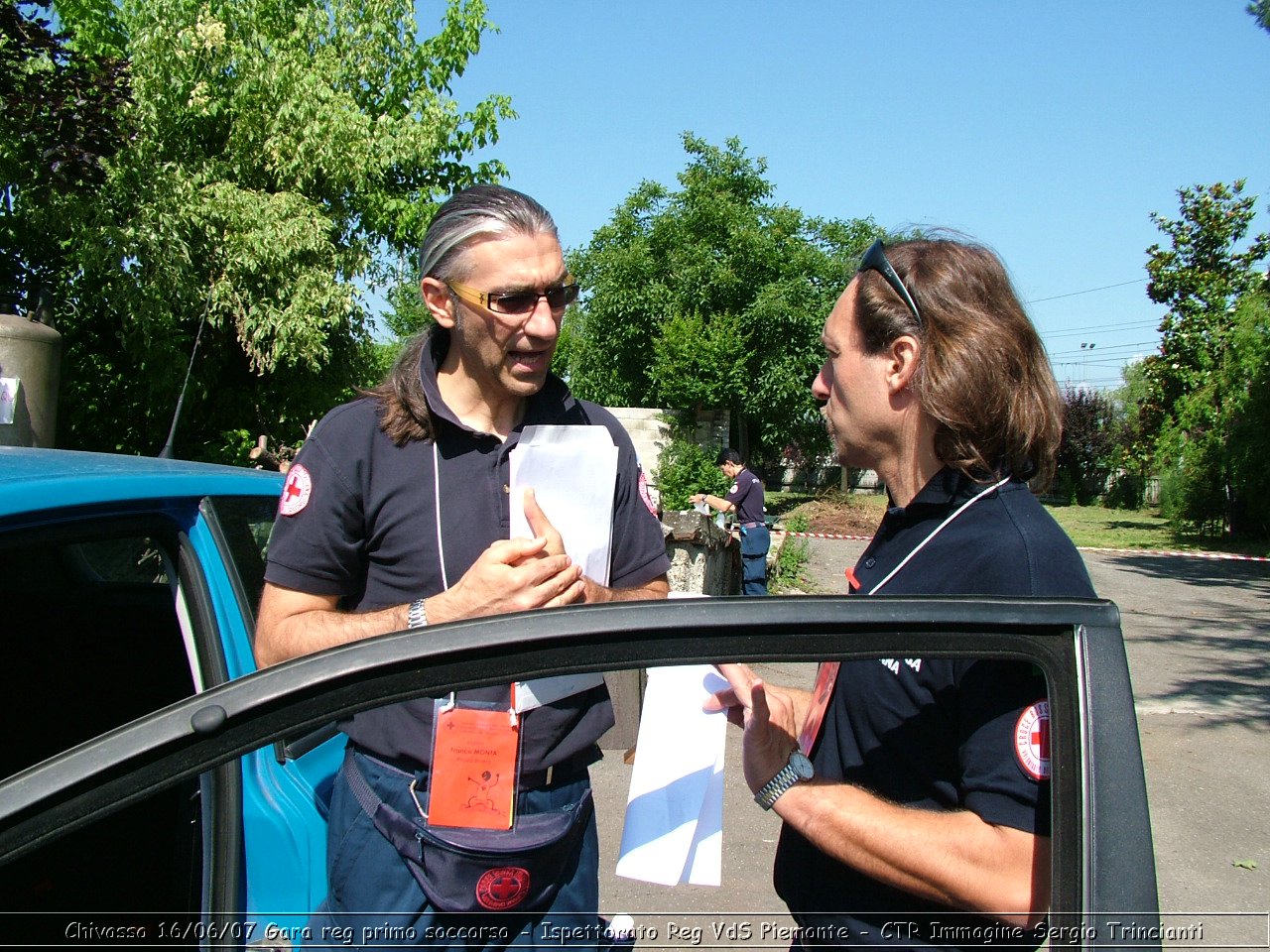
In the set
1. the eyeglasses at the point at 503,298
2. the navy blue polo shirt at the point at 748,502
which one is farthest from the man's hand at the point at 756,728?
the navy blue polo shirt at the point at 748,502

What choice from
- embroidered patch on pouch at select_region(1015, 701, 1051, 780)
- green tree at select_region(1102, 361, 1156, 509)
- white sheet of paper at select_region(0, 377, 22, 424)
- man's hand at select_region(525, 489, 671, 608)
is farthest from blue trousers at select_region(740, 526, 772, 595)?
green tree at select_region(1102, 361, 1156, 509)

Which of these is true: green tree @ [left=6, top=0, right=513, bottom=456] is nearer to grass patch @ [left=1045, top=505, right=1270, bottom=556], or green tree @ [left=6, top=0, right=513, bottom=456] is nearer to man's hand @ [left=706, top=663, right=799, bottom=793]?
man's hand @ [left=706, top=663, right=799, bottom=793]

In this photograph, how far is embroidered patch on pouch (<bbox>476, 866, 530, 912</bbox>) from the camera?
5.03 ft

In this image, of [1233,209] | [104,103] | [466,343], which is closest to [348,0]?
[104,103]

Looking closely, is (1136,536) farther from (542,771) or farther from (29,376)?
(542,771)

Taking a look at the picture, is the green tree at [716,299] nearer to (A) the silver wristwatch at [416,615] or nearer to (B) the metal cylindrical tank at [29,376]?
(B) the metal cylindrical tank at [29,376]

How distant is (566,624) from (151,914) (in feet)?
4.96

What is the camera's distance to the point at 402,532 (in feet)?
5.59

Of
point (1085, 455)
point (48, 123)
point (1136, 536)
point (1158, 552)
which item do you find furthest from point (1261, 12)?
point (1085, 455)

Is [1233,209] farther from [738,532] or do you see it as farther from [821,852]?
[821,852]

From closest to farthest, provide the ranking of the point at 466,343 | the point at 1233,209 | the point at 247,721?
the point at 247,721
the point at 466,343
the point at 1233,209

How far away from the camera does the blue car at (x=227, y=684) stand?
3.14 feet

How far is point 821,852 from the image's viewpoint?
140 centimetres

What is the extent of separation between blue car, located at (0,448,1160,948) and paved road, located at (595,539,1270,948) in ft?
1.64
